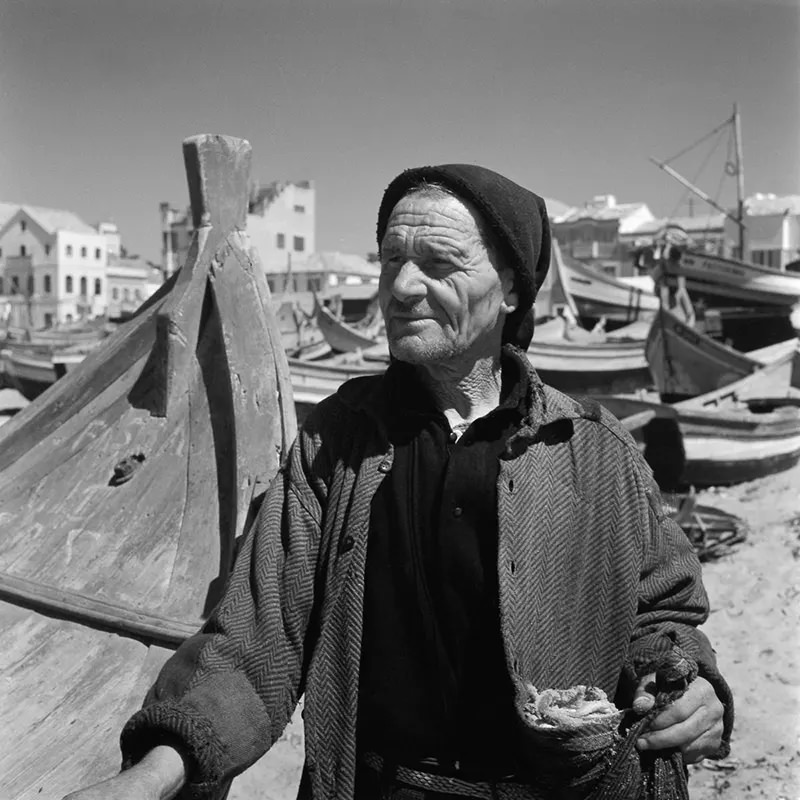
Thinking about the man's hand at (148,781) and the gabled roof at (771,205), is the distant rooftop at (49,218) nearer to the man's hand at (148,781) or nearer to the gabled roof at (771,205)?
the gabled roof at (771,205)

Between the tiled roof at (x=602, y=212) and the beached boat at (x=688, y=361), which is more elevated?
the tiled roof at (x=602, y=212)

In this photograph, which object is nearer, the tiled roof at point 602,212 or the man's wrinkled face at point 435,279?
the man's wrinkled face at point 435,279

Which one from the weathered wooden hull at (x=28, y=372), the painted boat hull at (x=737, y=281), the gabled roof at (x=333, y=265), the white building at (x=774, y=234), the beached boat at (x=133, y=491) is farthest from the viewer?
the gabled roof at (x=333, y=265)

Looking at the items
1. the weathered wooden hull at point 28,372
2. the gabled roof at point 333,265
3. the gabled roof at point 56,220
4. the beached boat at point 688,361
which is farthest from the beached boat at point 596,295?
the gabled roof at point 56,220

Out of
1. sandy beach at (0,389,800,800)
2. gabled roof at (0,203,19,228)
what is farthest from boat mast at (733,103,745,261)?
gabled roof at (0,203,19,228)

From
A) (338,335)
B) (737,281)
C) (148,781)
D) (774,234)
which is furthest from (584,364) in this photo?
(774,234)

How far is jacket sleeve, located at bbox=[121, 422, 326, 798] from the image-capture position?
1.35 metres

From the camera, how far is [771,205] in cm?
4756

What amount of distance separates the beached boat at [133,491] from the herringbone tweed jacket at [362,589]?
37.7 inches

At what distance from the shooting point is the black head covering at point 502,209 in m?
1.49

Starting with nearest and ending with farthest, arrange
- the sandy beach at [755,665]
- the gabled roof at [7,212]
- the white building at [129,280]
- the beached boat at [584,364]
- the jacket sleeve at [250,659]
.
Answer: the jacket sleeve at [250,659], the sandy beach at [755,665], the beached boat at [584,364], the gabled roof at [7,212], the white building at [129,280]

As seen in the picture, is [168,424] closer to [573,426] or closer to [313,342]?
[573,426]

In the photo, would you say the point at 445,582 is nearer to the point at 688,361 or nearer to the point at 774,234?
the point at 688,361

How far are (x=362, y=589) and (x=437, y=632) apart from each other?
152mm
